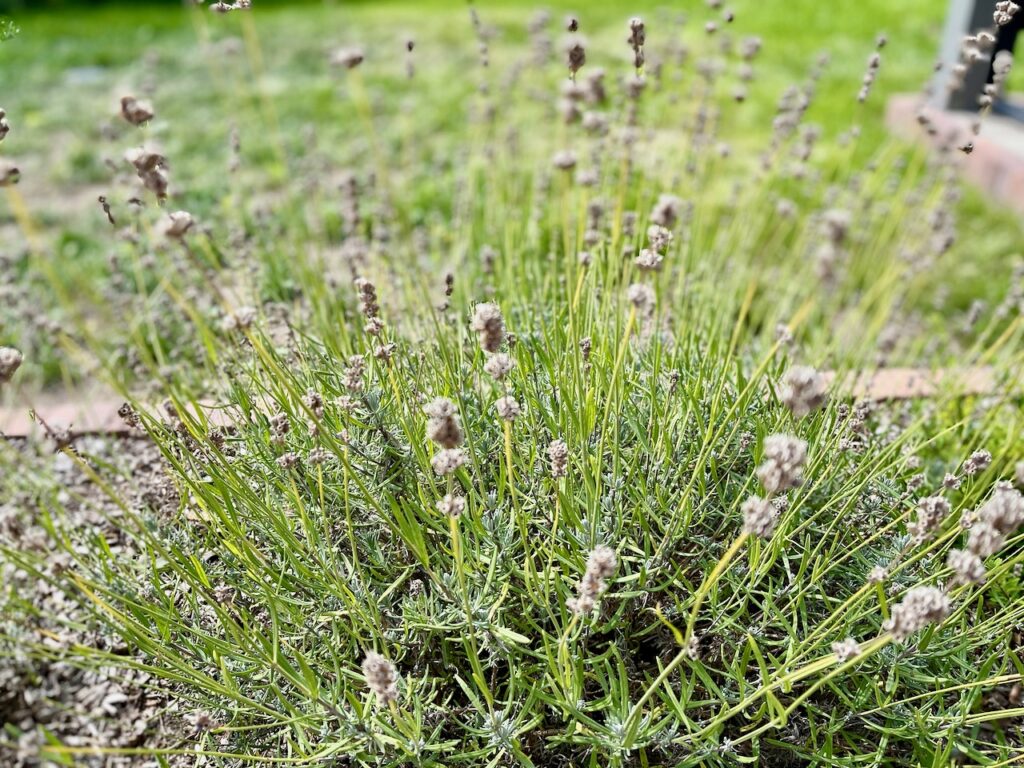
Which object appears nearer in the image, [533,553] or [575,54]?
[575,54]

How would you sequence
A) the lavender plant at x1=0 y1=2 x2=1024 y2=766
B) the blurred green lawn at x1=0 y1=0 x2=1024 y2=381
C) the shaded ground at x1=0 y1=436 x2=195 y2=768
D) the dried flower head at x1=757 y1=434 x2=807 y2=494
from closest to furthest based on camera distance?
the dried flower head at x1=757 y1=434 x2=807 y2=494, the lavender plant at x1=0 y1=2 x2=1024 y2=766, the shaded ground at x1=0 y1=436 x2=195 y2=768, the blurred green lawn at x1=0 y1=0 x2=1024 y2=381

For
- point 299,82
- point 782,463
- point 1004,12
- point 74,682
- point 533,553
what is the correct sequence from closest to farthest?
1. point 782,463
2. point 533,553
3. point 1004,12
4. point 74,682
5. point 299,82

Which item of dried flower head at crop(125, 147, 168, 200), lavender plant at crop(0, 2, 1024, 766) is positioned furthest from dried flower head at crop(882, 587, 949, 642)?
dried flower head at crop(125, 147, 168, 200)

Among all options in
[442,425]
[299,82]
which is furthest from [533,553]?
[299,82]

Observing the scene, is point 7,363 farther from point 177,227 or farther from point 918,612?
point 918,612

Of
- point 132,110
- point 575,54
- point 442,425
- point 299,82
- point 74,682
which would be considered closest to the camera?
point 442,425

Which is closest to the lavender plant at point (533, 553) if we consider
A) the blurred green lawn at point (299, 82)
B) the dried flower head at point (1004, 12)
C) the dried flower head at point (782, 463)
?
the dried flower head at point (782, 463)

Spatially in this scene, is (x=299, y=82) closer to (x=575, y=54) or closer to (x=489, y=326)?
(x=575, y=54)

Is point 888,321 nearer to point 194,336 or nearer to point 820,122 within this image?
point 820,122

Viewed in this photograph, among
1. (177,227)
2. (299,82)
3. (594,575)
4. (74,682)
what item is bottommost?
(74,682)

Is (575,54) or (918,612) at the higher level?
(575,54)

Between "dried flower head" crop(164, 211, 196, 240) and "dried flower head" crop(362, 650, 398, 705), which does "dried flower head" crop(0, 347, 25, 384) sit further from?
"dried flower head" crop(362, 650, 398, 705)

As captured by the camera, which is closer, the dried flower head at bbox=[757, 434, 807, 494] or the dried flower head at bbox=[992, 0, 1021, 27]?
the dried flower head at bbox=[757, 434, 807, 494]
